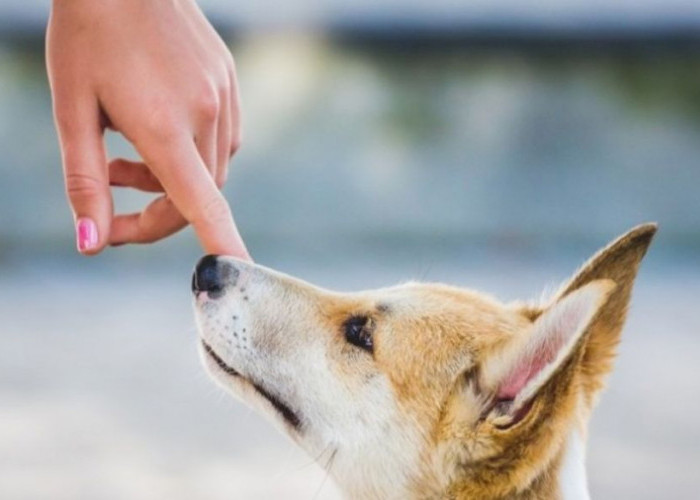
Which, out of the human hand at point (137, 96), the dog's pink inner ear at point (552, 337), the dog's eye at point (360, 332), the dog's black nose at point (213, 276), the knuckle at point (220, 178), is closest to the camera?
the human hand at point (137, 96)

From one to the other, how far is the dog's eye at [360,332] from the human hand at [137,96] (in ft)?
1.80

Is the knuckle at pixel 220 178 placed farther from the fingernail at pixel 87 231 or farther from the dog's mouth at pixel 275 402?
the dog's mouth at pixel 275 402

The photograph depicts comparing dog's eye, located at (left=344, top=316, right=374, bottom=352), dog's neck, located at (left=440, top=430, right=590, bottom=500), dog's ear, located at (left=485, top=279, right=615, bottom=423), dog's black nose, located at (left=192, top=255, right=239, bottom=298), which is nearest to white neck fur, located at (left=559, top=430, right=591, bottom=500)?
dog's neck, located at (left=440, top=430, right=590, bottom=500)

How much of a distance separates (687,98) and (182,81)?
827 centimetres

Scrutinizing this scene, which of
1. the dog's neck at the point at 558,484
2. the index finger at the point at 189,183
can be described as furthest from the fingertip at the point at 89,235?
the dog's neck at the point at 558,484

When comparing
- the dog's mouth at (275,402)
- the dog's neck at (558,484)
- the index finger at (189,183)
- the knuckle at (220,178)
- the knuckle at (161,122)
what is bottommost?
the dog's mouth at (275,402)

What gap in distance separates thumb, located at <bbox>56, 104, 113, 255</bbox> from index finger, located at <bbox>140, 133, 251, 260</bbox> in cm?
7

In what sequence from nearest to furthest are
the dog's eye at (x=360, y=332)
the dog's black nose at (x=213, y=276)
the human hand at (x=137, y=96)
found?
1. the human hand at (x=137, y=96)
2. the dog's black nose at (x=213, y=276)
3. the dog's eye at (x=360, y=332)

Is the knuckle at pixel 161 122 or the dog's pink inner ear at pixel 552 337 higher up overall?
the knuckle at pixel 161 122

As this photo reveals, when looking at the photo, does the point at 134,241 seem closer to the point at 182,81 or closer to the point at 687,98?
the point at 182,81

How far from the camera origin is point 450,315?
2516 mm

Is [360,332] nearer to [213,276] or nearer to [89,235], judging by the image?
[213,276]

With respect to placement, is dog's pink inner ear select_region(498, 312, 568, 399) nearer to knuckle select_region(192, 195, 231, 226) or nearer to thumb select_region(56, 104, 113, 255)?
knuckle select_region(192, 195, 231, 226)

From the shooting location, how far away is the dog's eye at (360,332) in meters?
2.53
